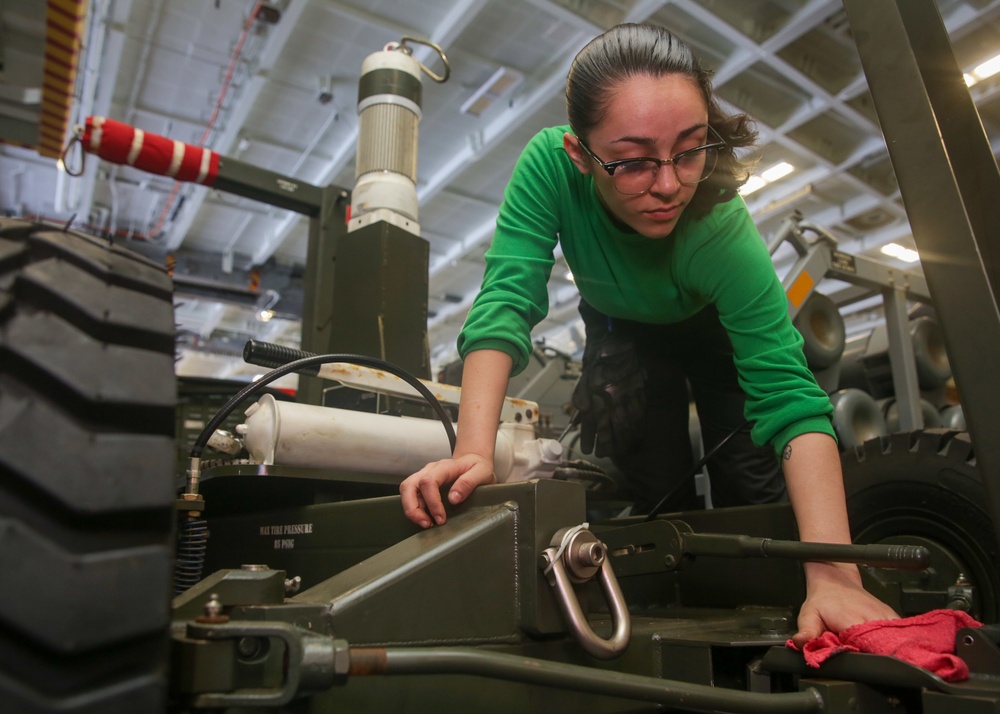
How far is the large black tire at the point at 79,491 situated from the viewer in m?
0.38

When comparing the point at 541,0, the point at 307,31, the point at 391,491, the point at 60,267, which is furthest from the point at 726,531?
the point at 307,31

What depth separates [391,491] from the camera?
46.3 inches

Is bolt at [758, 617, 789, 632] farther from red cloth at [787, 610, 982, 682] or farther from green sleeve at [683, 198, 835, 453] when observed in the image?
green sleeve at [683, 198, 835, 453]

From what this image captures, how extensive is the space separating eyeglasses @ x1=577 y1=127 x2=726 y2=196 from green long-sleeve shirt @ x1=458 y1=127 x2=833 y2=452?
129 millimetres

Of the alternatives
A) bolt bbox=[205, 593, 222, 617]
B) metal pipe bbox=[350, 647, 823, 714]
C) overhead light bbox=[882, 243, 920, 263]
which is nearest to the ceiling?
overhead light bbox=[882, 243, 920, 263]

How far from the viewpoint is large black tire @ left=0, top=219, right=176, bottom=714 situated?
0.38m

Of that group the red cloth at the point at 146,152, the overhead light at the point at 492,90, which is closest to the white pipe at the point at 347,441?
the red cloth at the point at 146,152

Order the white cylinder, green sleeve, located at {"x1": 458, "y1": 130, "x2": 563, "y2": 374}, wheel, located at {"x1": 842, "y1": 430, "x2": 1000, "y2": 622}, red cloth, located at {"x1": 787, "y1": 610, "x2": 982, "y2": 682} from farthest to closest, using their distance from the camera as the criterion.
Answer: the white cylinder
wheel, located at {"x1": 842, "y1": 430, "x2": 1000, "y2": 622}
green sleeve, located at {"x1": 458, "y1": 130, "x2": 563, "y2": 374}
red cloth, located at {"x1": 787, "y1": 610, "x2": 982, "y2": 682}

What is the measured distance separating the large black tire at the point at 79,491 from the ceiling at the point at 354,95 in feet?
10.2

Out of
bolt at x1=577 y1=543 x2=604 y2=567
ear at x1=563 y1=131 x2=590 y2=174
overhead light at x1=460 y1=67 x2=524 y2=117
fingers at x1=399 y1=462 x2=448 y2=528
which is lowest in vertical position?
bolt at x1=577 y1=543 x2=604 y2=567

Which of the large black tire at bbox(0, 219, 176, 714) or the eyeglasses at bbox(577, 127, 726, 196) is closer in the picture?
the large black tire at bbox(0, 219, 176, 714)

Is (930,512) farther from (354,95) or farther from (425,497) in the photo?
(354,95)

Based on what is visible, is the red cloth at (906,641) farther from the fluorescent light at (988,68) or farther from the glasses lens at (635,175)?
the fluorescent light at (988,68)

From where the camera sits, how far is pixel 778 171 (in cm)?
648
